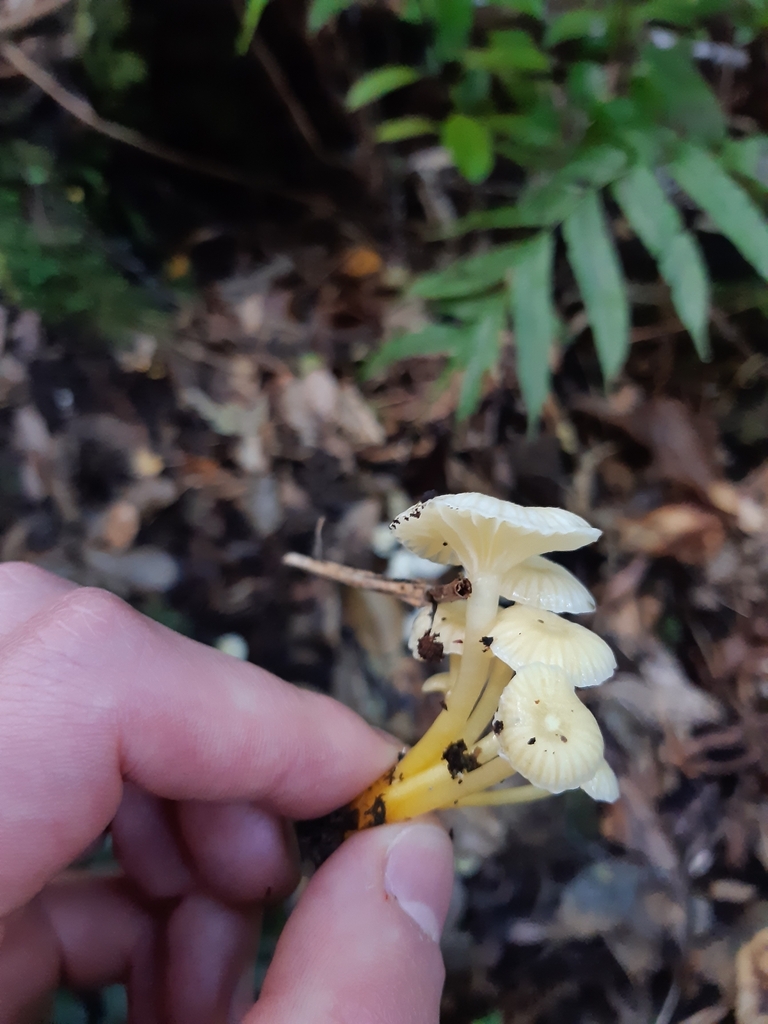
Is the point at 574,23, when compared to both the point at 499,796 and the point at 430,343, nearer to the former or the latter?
the point at 430,343

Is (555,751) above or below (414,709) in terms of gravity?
above

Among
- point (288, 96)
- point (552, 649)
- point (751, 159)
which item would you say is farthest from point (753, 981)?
point (288, 96)

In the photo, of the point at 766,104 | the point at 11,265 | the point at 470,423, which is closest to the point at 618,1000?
the point at 470,423

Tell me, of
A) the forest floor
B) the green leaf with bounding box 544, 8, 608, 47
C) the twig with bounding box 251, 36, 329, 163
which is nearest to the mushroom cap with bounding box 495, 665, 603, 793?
the forest floor

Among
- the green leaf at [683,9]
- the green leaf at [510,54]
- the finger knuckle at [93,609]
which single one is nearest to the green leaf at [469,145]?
the green leaf at [510,54]

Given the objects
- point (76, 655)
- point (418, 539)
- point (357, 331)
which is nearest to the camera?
point (76, 655)

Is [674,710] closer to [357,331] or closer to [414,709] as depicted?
[414,709]

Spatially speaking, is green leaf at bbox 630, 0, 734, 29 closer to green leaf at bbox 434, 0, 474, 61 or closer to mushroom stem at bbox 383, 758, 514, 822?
green leaf at bbox 434, 0, 474, 61
